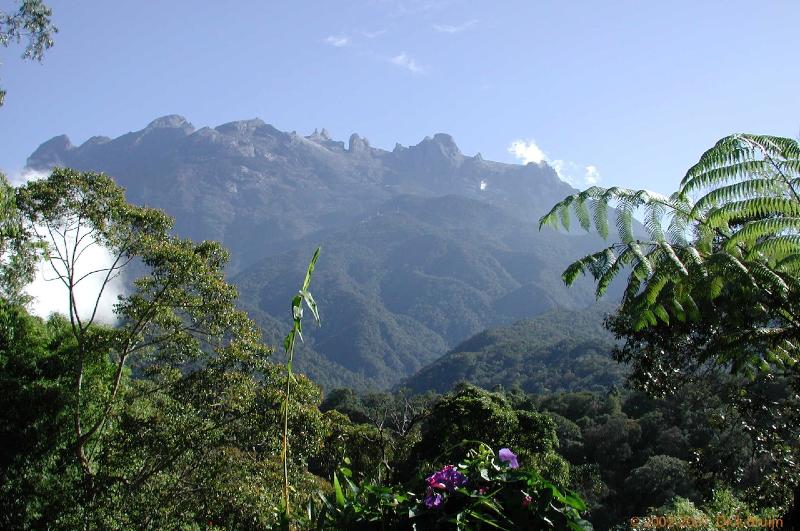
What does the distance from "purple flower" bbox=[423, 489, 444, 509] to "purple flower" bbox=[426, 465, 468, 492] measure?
0.04 metres

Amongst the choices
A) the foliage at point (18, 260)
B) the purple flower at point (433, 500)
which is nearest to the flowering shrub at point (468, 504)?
the purple flower at point (433, 500)

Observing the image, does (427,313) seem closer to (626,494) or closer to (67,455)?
(626,494)

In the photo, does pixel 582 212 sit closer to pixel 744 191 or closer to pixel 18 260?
pixel 744 191

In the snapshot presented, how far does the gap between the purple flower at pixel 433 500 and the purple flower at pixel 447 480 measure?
0.13 feet

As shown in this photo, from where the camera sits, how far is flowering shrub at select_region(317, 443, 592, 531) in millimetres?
1678

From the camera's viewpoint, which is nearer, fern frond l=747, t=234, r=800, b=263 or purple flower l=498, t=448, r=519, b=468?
purple flower l=498, t=448, r=519, b=468

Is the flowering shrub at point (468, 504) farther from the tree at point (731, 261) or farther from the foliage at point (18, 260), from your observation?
the foliage at point (18, 260)

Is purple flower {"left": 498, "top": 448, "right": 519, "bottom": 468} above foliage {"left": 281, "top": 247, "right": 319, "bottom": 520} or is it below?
below

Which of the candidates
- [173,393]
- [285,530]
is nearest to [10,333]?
[173,393]

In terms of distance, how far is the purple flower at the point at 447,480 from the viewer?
1.78 m

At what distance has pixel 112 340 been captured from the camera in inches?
379

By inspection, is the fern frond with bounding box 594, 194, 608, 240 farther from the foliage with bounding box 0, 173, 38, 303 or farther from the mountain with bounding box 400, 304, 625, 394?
the mountain with bounding box 400, 304, 625, 394

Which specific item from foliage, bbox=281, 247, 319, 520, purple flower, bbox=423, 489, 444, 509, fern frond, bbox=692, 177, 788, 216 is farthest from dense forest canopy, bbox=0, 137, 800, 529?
foliage, bbox=281, 247, 319, 520

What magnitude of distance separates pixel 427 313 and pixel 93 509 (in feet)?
550
